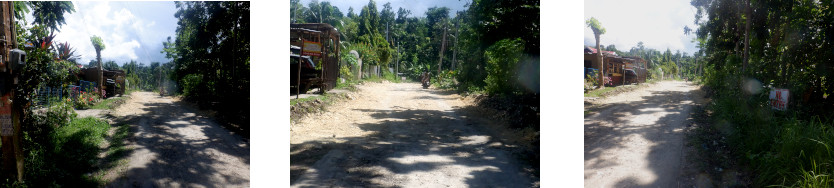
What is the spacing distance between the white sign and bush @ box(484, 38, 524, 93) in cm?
262

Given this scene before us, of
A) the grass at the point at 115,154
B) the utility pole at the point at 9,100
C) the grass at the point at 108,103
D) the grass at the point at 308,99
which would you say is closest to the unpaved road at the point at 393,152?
the grass at the point at 308,99

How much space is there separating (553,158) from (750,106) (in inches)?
105

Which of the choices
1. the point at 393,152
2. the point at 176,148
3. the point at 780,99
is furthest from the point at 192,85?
the point at 780,99

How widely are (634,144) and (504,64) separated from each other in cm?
338

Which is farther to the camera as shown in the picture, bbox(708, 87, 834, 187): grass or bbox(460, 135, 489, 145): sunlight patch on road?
bbox(460, 135, 489, 145): sunlight patch on road

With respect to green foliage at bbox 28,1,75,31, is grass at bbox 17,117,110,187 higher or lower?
lower

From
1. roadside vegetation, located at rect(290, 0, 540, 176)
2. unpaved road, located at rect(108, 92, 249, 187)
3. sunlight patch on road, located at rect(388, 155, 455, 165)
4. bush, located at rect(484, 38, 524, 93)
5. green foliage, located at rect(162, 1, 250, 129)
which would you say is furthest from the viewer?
bush, located at rect(484, 38, 524, 93)

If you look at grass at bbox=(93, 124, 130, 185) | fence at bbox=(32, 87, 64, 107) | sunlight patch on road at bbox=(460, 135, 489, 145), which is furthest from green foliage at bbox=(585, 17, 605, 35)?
fence at bbox=(32, 87, 64, 107)

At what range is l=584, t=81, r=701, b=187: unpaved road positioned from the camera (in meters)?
3.04

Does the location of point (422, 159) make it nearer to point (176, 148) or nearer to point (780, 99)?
point (176, 148)

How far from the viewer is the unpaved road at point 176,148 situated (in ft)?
9.42

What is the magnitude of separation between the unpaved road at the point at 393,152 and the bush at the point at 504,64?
127cm

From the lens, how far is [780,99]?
12.7ft

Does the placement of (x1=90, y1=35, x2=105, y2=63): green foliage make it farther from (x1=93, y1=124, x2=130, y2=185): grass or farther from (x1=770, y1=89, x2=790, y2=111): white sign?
(x1=770, y1=89, x2=790, y2=111): white sign
